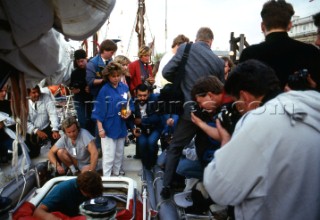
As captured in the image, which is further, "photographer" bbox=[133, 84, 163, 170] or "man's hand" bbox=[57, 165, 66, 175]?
"photographer" bbox=[133, 84, 163, 170]

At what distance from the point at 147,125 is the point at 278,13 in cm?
254

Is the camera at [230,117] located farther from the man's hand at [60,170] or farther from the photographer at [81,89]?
the photographer at [81,89]

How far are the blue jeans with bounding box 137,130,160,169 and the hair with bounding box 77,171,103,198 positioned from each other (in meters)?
1.55

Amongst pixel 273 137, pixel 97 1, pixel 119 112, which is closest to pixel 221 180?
pixel 273 137

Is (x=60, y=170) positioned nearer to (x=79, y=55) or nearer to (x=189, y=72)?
(x=79, y=55)

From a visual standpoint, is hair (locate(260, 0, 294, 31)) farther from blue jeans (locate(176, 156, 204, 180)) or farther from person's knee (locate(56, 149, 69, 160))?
person's knee (locate(56, 149, 69, 160))

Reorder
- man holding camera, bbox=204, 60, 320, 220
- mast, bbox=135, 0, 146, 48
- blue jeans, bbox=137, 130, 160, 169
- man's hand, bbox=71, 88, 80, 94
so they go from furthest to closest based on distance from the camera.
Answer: mast, bbox=135, 0, 146, 48 → man's hand, bbox=71, 88, 80, 94 → blue jeans, bbox=137, 130, 160, 169 → man holding camera, bbox=204, 60, 320, 220

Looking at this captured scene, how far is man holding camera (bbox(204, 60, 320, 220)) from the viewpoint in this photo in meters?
1.15

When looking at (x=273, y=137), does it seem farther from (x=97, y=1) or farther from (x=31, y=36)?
(x=31, y=36)

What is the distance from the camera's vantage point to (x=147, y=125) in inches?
167

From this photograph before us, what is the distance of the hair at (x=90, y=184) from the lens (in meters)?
2.56

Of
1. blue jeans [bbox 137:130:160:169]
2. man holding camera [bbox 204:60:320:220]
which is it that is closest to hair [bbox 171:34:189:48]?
blue jeans [bbox 137:130:160:169]

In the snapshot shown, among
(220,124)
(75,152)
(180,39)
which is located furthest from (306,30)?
(220,124)

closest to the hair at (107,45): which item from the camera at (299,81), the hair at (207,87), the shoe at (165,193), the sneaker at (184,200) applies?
the hair at (207,87)
